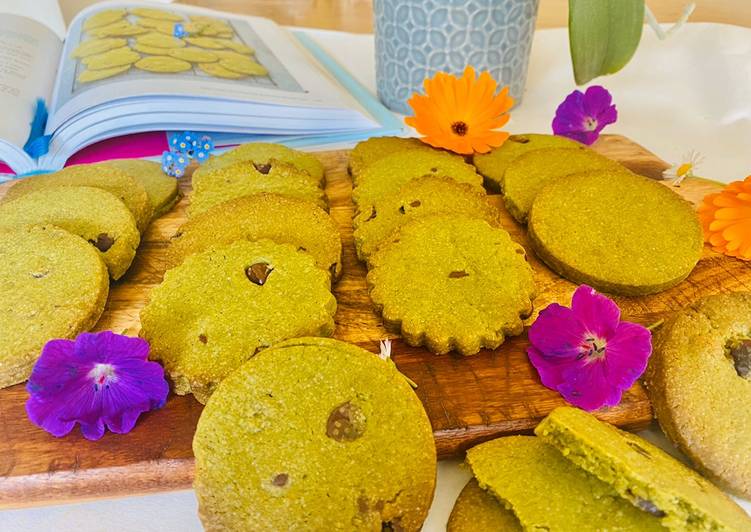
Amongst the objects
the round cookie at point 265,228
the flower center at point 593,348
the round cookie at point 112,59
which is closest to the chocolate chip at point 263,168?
the round cookie at point 265,228

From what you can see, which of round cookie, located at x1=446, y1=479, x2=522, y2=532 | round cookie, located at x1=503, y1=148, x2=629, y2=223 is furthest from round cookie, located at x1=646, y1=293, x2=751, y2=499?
round cookie, located at x1=503, y1=148, x2=629, y2=223

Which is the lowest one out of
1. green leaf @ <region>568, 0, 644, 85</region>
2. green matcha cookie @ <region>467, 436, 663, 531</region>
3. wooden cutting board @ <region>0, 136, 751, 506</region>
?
wooden cutting board @ <region>0, 136, 751, 506</region>

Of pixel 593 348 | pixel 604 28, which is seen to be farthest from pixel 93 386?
pixel 604 28

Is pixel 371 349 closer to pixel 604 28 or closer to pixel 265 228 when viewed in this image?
pixel 265 228

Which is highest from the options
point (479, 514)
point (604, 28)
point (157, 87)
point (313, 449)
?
point (604, 28)

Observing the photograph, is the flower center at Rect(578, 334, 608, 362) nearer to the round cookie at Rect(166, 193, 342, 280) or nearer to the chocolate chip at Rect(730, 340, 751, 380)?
the chocolate chip at Rect(730, 340, 751, 380)

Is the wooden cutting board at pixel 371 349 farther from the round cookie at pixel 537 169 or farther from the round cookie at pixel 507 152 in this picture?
the round cookie at pixel 507 152

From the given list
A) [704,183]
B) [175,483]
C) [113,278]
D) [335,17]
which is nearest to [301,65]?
[335,17]
